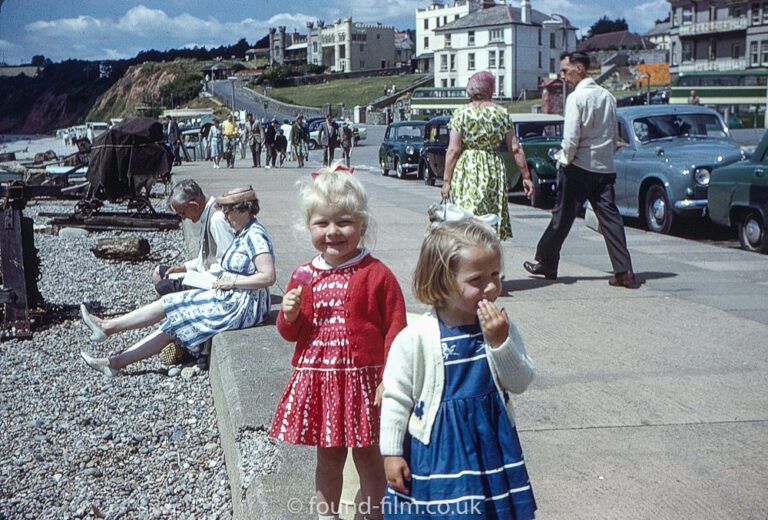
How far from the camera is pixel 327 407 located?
9.50 ft

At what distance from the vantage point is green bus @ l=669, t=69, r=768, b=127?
149ft

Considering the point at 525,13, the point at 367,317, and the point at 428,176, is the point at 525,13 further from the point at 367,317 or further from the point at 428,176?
the point at 367,317

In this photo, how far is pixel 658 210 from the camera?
11.3m

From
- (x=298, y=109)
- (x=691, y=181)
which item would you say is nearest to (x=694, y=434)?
(x=691, y=181)

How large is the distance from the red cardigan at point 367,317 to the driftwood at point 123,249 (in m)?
8.20

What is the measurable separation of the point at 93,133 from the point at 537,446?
44.6m

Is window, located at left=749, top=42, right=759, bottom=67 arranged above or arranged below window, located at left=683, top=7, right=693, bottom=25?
below

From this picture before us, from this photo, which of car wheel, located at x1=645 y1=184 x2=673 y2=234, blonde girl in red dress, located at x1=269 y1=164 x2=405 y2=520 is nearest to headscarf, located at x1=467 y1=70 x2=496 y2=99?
blonde girl in red dress, located at x1=269 y1=164 x2=405 y2=520

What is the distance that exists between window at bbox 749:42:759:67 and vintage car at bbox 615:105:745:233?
66.5 meters

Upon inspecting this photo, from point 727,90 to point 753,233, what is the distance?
40.3 metres

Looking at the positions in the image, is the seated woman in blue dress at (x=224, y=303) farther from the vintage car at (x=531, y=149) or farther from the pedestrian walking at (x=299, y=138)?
the pedestrian walking at (x=299, y=138)

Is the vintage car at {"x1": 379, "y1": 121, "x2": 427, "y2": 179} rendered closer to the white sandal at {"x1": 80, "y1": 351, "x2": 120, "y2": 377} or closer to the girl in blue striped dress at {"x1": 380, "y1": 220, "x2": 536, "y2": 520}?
the white sandal at {"x1": 80, "y1": 351, "x2": 120, "y2": 377}

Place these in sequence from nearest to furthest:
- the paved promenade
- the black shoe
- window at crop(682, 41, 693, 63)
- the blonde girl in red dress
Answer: the blonde girl in red dress
the paved promenade
the black shoe
window at crop(682, 41, 693, 63)

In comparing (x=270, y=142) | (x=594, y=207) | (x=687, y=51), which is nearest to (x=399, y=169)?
(x=270, y=142)
